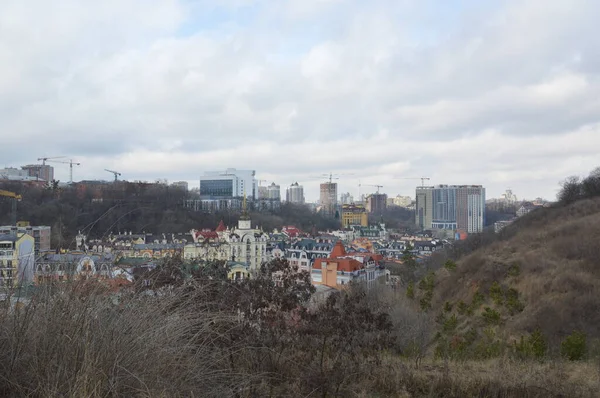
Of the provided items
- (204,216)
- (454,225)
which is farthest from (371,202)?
(204,216)

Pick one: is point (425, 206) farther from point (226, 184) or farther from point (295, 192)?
point (295, 192)

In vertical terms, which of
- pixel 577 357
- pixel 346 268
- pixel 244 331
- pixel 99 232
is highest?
pixel 99 232

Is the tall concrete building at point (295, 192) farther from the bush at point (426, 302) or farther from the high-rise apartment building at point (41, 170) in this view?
the bush at point (426, 302)

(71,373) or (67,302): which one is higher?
(67,302)

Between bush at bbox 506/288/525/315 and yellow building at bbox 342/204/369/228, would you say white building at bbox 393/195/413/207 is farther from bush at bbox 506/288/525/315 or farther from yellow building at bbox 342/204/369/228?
bush at bbox 506/288/525/315

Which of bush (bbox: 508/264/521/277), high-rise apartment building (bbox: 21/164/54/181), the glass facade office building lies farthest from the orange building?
the glass facade office building

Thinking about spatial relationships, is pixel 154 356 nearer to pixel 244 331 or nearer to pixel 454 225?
pixel 244 331

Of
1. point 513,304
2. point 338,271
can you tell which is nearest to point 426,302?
point 513,304
